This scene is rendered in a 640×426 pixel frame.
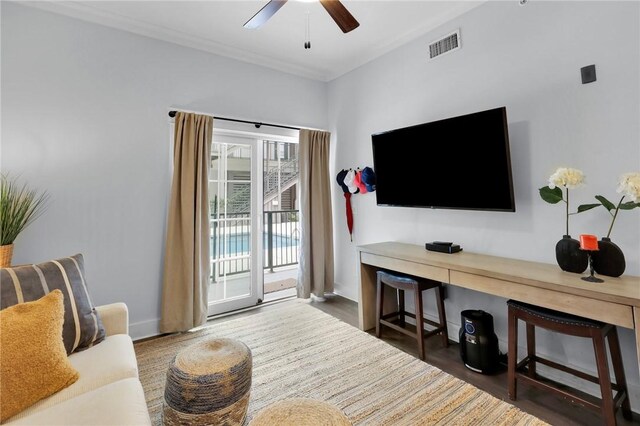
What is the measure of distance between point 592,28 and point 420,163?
4.48 feet

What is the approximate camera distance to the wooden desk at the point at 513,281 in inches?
57.1

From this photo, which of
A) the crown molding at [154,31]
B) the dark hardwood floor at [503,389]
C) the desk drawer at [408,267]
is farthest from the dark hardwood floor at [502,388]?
the crown molding at [154,31]

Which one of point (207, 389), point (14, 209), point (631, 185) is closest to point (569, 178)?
point (631, 185)

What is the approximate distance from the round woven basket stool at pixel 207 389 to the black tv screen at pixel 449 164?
2.00 m

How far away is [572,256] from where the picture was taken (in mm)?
1785

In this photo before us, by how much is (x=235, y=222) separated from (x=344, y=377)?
6.76 ft

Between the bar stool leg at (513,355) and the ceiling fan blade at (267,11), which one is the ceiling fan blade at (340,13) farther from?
the bar stool leg at (513,355)

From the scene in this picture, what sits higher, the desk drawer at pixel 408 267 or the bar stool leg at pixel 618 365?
the desk drawer at pixel 408 267

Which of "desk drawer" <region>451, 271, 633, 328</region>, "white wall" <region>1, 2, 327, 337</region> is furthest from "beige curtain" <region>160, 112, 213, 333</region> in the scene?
"desk drawer" <region>451, 271, 633, 328</region>

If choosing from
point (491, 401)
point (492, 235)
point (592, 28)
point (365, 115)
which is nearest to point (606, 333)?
point (491, 401)

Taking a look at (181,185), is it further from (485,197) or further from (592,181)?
(592,181)

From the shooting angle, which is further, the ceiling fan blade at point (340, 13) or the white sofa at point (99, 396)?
the ceiling fan blade at point (340, 13)

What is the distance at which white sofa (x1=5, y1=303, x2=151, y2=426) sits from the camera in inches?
42.9

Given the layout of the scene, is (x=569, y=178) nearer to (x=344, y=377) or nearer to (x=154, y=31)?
(x=344, y=377)
